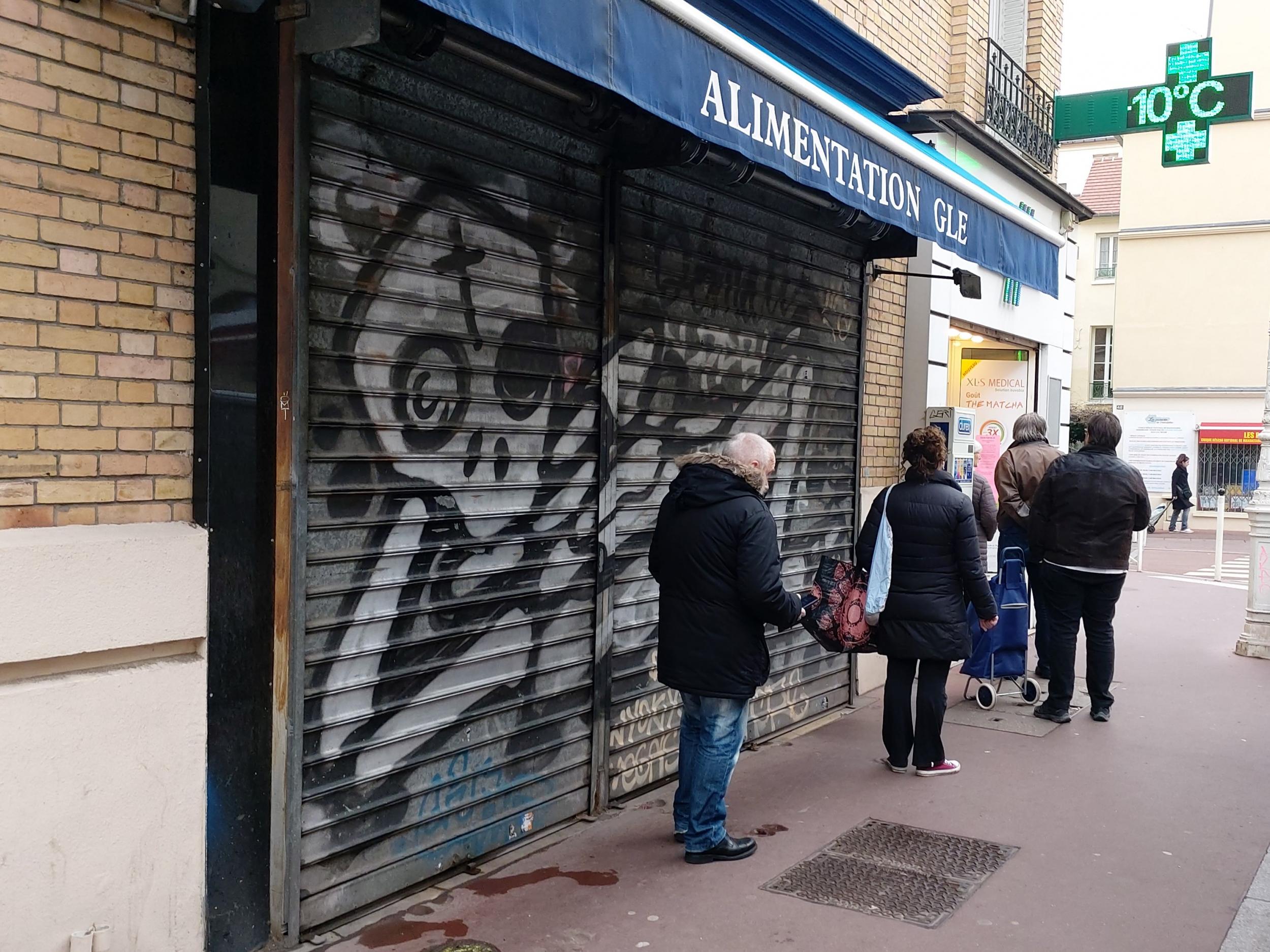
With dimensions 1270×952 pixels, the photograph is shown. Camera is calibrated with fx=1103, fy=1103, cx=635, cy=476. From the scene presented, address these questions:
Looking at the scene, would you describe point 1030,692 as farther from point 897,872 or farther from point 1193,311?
point 1193,311

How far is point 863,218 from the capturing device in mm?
7160

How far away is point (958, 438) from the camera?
878 centimetres

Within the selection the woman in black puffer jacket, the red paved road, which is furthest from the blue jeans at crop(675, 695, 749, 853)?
the red paved road

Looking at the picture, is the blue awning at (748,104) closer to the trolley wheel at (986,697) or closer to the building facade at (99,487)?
the building facade at (99,487)

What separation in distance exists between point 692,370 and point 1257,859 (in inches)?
138

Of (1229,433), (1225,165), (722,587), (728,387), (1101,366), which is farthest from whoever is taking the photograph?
(1101,366)

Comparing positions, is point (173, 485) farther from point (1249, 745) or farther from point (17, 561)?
point (1249, 745)

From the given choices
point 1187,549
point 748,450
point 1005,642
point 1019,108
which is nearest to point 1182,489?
point 1187,549

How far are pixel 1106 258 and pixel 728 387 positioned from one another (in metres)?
37.2

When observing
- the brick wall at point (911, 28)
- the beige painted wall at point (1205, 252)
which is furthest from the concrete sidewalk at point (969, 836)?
the beige painted wall at point (1205, 252)

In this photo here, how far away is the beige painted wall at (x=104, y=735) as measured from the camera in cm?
300

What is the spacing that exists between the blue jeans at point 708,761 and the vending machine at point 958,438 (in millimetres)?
4327

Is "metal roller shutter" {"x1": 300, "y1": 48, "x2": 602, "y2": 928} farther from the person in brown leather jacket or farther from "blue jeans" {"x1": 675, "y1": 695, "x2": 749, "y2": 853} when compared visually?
the person in brown leather jacket

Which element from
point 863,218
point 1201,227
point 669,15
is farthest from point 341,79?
point 1201,227
